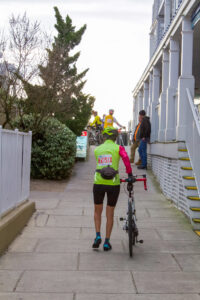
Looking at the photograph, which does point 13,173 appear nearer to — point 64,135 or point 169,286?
point 169,286

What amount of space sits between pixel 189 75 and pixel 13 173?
17.4 ft

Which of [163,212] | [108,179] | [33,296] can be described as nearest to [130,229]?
[108,179]

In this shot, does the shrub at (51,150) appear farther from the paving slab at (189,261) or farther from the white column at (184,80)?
the paving slab at (189,261)

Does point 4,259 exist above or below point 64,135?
below

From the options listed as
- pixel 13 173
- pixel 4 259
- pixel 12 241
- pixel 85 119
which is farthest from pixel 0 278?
pixel 85 119

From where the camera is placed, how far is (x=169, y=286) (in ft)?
17.3

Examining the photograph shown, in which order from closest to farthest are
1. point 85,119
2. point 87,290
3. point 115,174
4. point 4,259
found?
point 87,290 < point 4,259 < point 115,174 < point 85,119

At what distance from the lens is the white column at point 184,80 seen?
10.8 m

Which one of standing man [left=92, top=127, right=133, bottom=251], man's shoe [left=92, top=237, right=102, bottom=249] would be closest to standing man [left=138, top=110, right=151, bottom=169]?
standing man [left=92, top=127, right=133, bottom=251]

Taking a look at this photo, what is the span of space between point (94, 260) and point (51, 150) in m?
7.67

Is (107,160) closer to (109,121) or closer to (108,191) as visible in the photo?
(108,191)

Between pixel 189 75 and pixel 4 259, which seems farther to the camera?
pixel 189 75

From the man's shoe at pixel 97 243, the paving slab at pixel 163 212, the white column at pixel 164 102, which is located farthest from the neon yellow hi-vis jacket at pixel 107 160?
the white column at pixel 164 102

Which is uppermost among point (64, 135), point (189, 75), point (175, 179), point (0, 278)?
point (189, 75)
